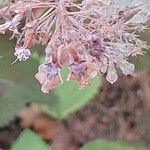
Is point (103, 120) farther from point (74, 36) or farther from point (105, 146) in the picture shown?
point (74, 36)

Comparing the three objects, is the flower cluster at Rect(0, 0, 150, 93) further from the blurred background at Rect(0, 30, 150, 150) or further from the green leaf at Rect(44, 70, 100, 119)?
the blurred background at Rect(0, 30, 150, 150)

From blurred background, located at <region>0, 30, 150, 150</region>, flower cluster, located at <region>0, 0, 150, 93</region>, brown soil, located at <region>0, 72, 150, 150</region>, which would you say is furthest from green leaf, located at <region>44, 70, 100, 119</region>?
flower cluster, located at <region>0, 0, 150, 93</region>

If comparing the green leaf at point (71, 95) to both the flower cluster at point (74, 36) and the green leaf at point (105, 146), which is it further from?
the flower cluster at point (74, 36)

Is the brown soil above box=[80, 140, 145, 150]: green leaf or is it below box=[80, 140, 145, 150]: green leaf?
below

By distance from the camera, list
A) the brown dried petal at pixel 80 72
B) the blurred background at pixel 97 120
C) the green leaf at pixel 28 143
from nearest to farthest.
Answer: the brown dried petal at pixel 80 72, the green leaf at pixel 28 143, the blurred background at pixel 97 120

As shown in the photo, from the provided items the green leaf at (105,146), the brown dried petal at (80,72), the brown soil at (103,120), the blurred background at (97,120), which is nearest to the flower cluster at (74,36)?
the brown dried petal at (80,72)

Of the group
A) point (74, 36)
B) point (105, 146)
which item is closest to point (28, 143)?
point (105, 146)

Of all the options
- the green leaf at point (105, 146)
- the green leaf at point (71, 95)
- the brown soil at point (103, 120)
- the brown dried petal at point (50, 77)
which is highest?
the brown dried petal at point (50, 77)
